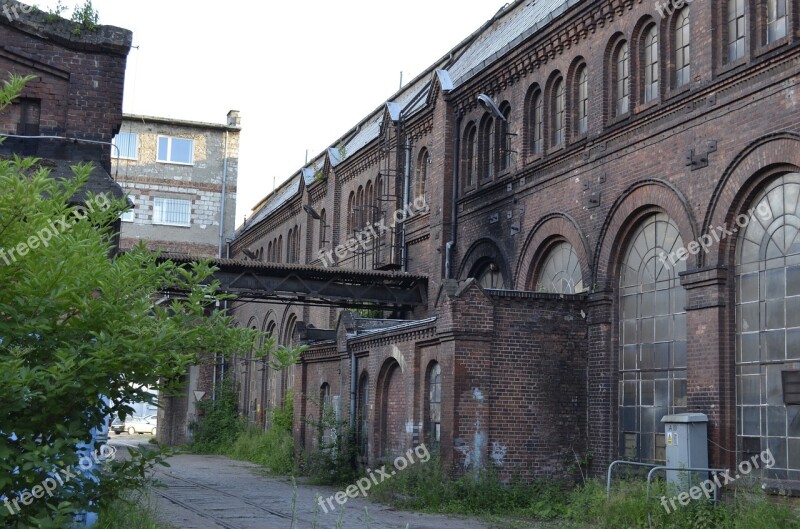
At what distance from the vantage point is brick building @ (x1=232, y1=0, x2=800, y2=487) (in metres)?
15.1

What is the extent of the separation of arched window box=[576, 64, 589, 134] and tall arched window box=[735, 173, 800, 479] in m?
5.19

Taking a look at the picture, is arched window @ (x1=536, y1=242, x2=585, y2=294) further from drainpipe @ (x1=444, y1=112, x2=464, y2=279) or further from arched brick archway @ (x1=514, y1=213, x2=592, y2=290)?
drainpipe @ (x1=444, y1=112, x2=464, y2=279)

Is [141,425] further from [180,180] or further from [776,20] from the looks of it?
[776,20]

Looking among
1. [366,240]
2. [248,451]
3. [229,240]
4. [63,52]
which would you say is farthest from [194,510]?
[229,240]

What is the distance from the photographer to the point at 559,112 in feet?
69.2

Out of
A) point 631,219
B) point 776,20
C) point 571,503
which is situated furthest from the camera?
point 631,219

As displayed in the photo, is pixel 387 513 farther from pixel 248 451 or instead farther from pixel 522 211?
pixel 248 451

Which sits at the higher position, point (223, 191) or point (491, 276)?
point (223, 191)

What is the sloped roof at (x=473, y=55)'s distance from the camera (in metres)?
22.7

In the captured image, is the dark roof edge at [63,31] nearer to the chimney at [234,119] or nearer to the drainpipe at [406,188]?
the drainpipe at [406,188]

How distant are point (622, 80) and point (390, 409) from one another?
28.0ft

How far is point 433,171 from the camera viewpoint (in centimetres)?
2581

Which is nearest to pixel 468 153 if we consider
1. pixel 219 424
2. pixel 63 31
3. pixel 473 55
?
pixel 473 55

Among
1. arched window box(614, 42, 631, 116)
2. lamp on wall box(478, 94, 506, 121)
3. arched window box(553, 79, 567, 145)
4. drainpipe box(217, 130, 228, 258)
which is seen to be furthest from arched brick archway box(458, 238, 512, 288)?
drainpipe box(217, 130, 228, 258)
